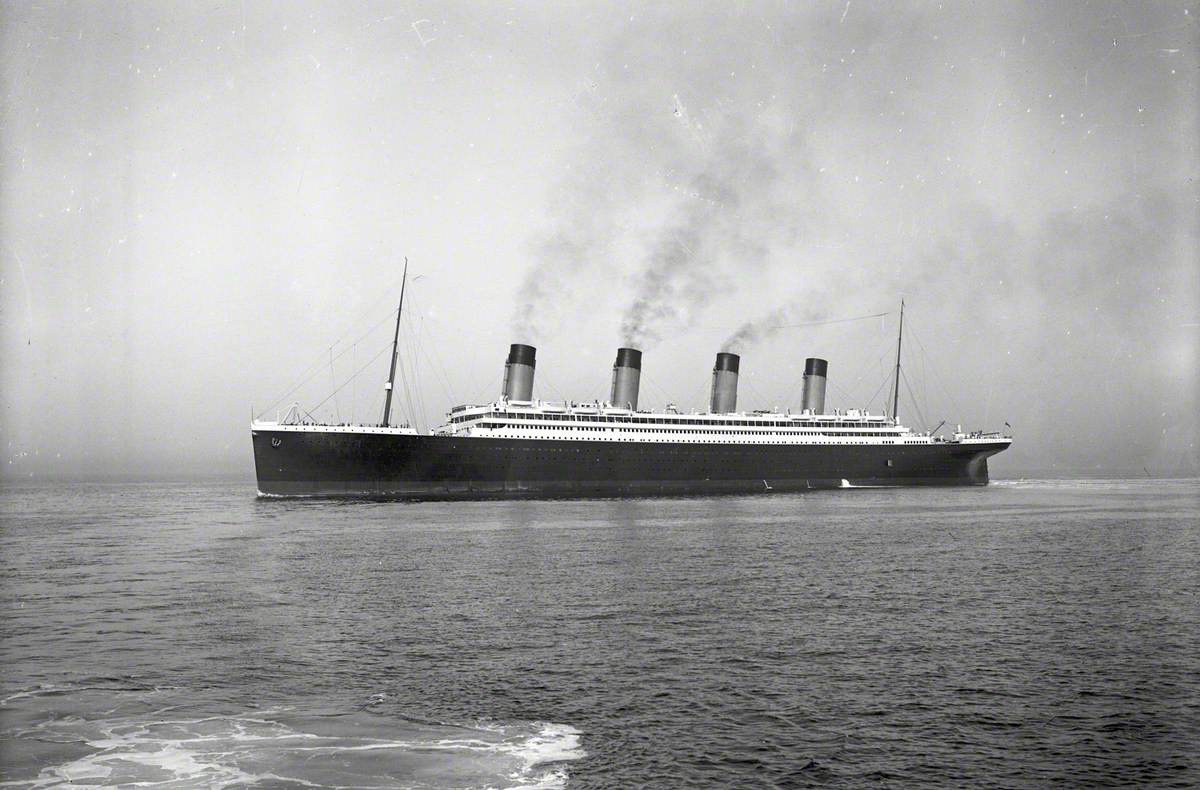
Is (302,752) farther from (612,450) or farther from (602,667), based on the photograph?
(612,450)

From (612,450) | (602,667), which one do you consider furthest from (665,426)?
(602,667)

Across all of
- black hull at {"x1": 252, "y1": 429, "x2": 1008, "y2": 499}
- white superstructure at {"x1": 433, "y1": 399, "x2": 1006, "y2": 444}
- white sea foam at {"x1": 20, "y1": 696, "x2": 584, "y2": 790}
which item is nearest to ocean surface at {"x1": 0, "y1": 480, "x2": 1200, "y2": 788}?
white sea foam at {"x1": 20, "y1": 696, "x2": 584, "y2": 790}

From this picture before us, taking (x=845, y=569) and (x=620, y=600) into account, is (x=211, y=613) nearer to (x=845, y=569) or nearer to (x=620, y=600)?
(x=620, y=600)

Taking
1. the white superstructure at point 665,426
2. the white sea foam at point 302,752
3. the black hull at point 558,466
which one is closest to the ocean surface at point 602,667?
the white sea foam at point 302,752

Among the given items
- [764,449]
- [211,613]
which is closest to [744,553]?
[211,613]

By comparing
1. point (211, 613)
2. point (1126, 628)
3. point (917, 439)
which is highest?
point (917, 439)

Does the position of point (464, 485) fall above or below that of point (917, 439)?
below

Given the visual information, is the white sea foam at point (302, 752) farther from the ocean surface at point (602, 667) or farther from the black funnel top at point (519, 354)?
the black funnel top at point (519, 354)
